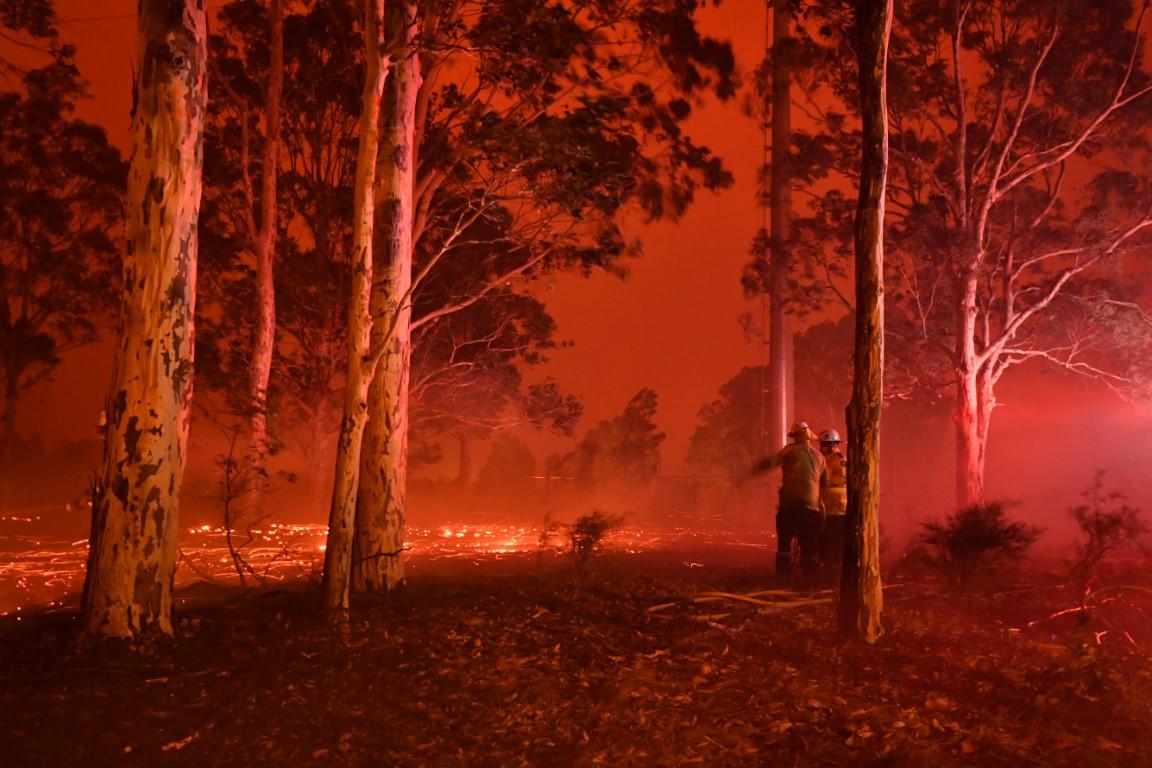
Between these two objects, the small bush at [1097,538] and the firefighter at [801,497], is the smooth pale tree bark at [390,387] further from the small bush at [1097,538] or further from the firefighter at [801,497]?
the small bush at [1097,538]

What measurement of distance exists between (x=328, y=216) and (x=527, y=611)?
63.6 ft

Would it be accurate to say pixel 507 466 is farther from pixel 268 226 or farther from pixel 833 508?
pixel 833 508

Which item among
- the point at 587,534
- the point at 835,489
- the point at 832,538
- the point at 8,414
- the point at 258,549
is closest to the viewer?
the point at 832,538

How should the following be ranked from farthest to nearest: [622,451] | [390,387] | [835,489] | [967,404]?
[622,451] → [967,404] → [835,489] → [390,387]

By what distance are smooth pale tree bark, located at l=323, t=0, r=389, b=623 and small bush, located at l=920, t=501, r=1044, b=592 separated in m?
6.23

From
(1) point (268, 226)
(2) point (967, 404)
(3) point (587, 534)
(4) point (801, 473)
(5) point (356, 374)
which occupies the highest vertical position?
(1) point (268, 226)

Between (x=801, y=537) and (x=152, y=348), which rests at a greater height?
(x=152, y=348)

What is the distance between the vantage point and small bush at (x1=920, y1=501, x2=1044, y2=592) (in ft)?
33.7

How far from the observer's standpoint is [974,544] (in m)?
10.3

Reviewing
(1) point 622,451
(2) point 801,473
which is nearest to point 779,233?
(2) point 801,473

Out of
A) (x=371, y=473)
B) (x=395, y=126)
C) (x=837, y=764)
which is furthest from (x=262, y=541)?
(x=837, y=764)

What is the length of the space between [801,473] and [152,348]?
6.53 m

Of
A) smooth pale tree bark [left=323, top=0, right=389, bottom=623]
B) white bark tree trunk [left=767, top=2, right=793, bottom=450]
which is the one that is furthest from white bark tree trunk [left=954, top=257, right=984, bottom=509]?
smooth pale tree bark [left=323, top=0, right=389, bottom=623]

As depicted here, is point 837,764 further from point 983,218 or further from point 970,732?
point 983,218
